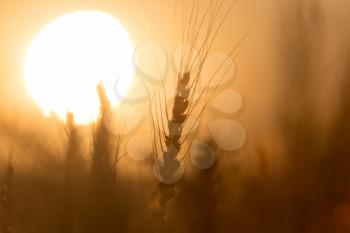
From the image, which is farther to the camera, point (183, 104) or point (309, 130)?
point (309, 130)

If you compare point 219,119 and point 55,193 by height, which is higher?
point 219,119

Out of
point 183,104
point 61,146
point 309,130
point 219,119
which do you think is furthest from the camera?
point 219,119

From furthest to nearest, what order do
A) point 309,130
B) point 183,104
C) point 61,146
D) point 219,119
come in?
point 219,119 < point 309,130 < point 61,146 < point 183,104

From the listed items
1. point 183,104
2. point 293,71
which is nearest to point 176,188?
point 183,104

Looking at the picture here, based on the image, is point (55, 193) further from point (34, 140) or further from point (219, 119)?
point (219, 119)

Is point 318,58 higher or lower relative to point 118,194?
higher

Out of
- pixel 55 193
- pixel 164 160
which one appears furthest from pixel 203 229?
pixel 55 193

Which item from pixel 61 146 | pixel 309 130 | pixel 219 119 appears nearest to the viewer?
pixel 61 146

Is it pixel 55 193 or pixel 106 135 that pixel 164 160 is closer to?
pixel 106 135

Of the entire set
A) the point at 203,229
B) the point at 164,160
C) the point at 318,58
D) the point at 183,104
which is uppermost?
the point at 318,58
